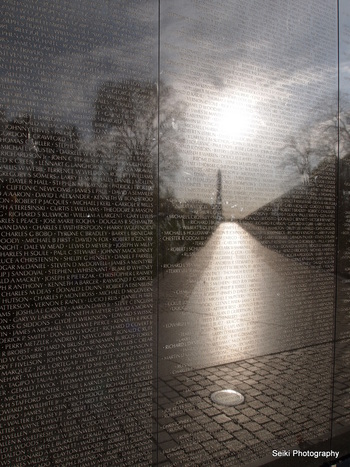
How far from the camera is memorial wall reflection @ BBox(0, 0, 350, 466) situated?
2795 millimetres

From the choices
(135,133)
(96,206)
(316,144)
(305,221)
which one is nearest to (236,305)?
(305,221)

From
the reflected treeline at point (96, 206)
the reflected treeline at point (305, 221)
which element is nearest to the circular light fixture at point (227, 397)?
the reflected treeline at point (96, 206)

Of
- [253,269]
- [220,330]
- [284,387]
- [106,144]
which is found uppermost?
[106,144]

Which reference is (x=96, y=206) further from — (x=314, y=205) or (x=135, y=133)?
(x=314, y=205)

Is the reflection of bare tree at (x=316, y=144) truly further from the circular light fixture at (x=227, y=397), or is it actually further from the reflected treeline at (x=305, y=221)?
the circular light fixture at (x=227, y=397)

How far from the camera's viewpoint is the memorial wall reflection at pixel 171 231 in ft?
9.17

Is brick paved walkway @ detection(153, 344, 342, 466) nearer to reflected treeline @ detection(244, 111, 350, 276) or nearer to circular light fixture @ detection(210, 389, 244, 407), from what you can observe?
circular light fixture @ detection(210, 389, 244, 407)

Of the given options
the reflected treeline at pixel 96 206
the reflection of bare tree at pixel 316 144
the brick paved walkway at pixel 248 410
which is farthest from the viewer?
the reflection of bare tree at pixel 316 144

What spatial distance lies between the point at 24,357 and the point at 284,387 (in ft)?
8.38

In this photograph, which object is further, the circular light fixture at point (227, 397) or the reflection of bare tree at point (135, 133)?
the circular light fixture at point (227, 397)

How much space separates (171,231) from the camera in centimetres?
345

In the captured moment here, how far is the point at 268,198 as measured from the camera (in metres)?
4.05

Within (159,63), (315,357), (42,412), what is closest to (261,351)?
(315,357)

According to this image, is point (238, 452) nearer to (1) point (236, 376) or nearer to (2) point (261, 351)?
(1) point (236, 376)
